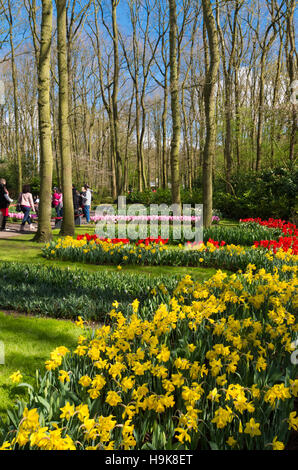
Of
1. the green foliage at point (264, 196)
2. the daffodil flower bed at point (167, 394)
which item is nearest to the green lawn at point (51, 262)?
the daffodil flower bed at point (167, 394)

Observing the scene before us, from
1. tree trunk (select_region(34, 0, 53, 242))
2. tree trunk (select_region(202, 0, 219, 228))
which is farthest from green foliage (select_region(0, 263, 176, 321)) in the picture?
tree trunk (select_region(202, 0, 219, 228))

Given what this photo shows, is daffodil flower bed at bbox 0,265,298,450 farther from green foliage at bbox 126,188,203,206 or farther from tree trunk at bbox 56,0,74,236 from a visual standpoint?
green foliage at bbox 126,188,203,206

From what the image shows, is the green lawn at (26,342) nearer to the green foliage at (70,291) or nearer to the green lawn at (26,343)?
the green lawn at (26,343)

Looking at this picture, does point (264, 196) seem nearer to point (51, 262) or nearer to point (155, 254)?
point (155, 254)

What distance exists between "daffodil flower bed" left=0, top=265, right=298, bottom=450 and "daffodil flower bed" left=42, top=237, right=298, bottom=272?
297cm

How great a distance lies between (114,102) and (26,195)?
8886mm

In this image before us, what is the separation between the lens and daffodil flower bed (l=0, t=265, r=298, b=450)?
168cm

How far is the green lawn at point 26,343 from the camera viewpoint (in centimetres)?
267

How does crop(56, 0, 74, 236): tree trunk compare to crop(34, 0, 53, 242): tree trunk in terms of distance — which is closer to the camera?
crop(34, 0, 53, 242): tree trunk

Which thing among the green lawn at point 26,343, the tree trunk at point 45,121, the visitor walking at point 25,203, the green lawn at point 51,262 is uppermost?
the tree trunk at point 45,121

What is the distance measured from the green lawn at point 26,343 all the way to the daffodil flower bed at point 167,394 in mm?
318

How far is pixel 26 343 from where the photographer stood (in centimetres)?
339
